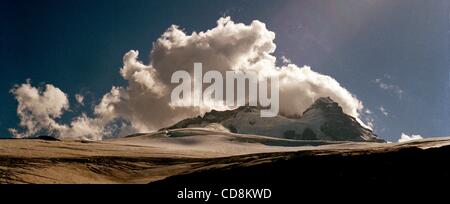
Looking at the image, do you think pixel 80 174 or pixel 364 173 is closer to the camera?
pixel 364 173

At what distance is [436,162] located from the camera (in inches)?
1948

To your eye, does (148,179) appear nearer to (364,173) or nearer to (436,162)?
(364,173)

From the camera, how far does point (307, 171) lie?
5294 cm
